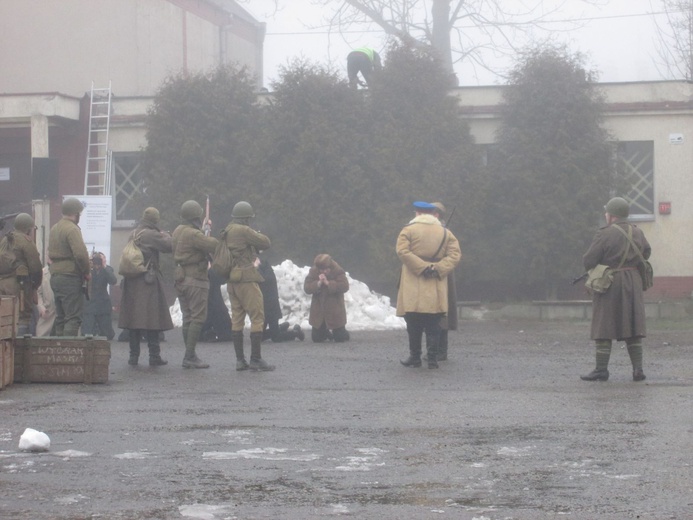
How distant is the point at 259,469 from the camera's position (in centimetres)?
740

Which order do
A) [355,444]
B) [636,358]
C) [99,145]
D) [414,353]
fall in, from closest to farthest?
[355,444] < [636,358] < [414,353] < [99,145]

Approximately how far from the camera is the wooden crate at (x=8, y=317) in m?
11.7

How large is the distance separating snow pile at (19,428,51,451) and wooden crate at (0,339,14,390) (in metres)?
3.71

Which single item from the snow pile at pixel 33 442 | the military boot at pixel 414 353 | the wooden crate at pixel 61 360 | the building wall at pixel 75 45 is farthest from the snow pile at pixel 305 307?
the snow pile at pixel 33 442

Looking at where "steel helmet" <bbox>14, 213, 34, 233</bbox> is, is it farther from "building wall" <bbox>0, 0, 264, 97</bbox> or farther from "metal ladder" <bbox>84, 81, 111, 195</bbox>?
"building wall" <bbox>0, 0, 264, 97</bbox>

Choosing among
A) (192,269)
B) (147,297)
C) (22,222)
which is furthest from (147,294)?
(22,222)

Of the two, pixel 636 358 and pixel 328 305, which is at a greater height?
pixel 328 305

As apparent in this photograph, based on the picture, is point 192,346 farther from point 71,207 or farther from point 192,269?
point 71,207

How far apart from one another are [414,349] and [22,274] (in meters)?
4.40

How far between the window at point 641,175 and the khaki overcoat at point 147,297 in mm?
15230

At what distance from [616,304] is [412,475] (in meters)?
5.38

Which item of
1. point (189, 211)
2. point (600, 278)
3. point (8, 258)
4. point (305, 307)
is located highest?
point (189, 211)

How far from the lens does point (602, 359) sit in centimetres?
1209

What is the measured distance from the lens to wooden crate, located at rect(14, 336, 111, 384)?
12.1 metres
